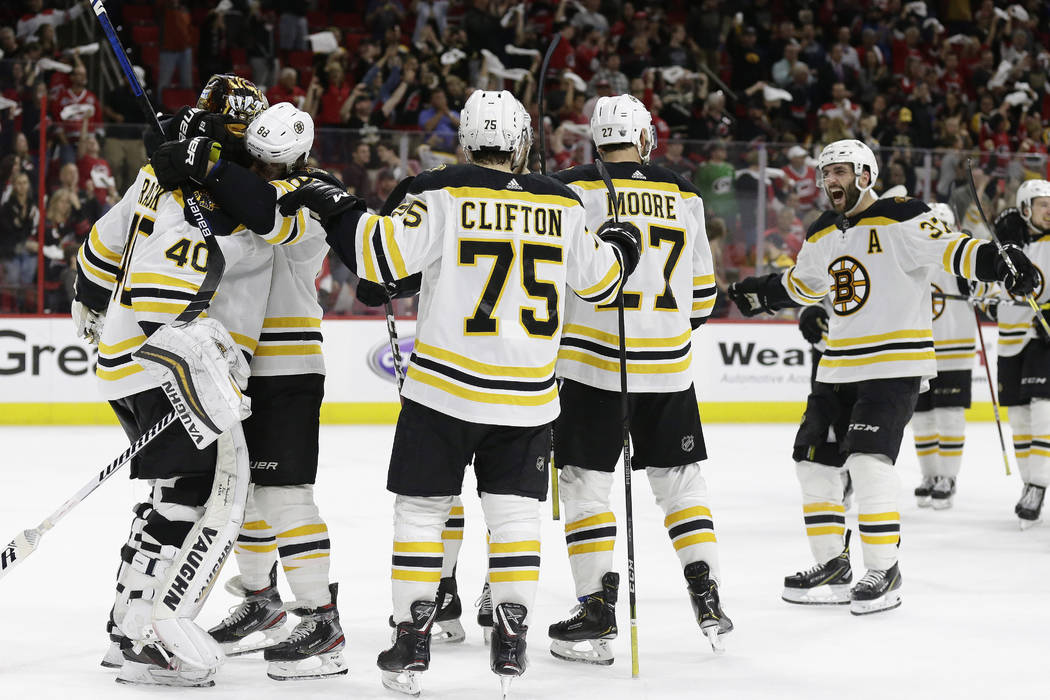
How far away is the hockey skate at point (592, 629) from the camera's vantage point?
3.36 meters

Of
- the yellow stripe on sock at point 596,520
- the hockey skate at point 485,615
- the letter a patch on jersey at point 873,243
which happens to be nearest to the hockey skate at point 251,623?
the hockey skate at point 485,615

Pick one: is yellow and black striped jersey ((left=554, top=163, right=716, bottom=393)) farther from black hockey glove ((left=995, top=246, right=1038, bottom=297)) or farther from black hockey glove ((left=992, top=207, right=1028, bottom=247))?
black hockey glove ((left=992, top=207, right=1028, bottom=247))

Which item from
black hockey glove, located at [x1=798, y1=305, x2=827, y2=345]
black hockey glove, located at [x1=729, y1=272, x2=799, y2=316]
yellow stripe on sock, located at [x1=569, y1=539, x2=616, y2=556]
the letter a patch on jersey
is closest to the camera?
yellow stripe on sock, located at [x1=569, y1=539, x2=616, y2=556]

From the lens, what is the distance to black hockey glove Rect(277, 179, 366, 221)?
2.91 metres

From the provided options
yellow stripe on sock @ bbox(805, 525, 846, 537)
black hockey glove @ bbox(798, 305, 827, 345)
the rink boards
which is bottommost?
the rink boards

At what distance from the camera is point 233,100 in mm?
3303

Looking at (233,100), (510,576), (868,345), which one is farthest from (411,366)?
(868,345)

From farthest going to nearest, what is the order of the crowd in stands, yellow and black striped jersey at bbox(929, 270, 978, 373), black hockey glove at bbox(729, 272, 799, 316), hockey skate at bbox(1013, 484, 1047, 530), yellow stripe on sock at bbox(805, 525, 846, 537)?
1. the crowd in stands
2. yellow and black striped jersey at bbox(929, 270, 978, 373)
3. hockey skate at bbox(1013, 484, 1047, 530)
4. black hockey glove at bbox(729, 272, 799, 316)
5. yellow stripe on sock at bbox(805, 525, 846, 537)

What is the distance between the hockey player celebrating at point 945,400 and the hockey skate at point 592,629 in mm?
3178

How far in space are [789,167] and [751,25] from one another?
4.42 metres

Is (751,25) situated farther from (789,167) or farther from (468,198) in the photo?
(468,198)

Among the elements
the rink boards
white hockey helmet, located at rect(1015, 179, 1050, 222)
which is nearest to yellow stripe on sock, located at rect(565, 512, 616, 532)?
white hockey helmet, located at rect(1015, 179, 1050, 222)

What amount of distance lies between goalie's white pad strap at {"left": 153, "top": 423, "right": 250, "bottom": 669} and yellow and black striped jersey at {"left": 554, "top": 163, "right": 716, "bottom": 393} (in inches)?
40.0

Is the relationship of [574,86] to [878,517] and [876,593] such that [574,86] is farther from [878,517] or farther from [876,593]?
[876,593]
